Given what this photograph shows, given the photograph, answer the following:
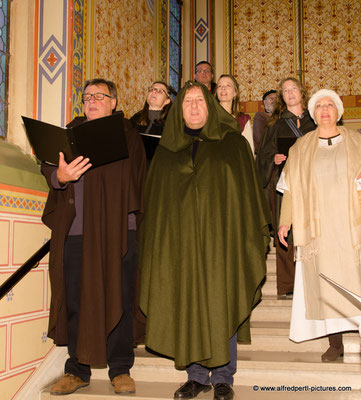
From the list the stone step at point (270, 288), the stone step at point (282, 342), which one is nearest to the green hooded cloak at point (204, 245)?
the stone step at point (282, 342)

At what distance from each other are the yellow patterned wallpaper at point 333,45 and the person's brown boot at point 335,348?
19.8 ft

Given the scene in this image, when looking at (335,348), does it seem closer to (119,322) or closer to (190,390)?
(190,390)

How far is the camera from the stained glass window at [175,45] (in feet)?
25.2

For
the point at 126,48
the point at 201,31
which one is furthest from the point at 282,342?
the point at 201,31

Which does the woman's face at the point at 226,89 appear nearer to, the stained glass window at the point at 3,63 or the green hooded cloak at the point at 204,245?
the green hooded cloak at the point at 204,245

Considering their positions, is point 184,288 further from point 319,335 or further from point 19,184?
point 19,184

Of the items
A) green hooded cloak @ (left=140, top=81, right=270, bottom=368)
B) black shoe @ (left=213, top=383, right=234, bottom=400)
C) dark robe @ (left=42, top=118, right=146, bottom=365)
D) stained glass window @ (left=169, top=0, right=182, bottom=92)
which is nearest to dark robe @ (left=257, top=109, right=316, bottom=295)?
green hooded cloak @ (left=140, top=81, right=270, bottom=368)

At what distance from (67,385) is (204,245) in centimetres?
121

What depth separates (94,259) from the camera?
9.79 feet

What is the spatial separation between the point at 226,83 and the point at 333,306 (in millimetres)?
1986

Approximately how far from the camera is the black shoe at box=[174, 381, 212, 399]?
9.23ft

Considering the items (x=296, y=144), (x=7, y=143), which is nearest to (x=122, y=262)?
(x=7, y=143)

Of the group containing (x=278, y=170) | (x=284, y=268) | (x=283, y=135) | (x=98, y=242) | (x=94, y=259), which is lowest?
(x=284, y=268)

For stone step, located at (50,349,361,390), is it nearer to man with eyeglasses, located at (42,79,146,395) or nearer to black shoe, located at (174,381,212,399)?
man with eyeglasses, located at (42,79,146,395)
